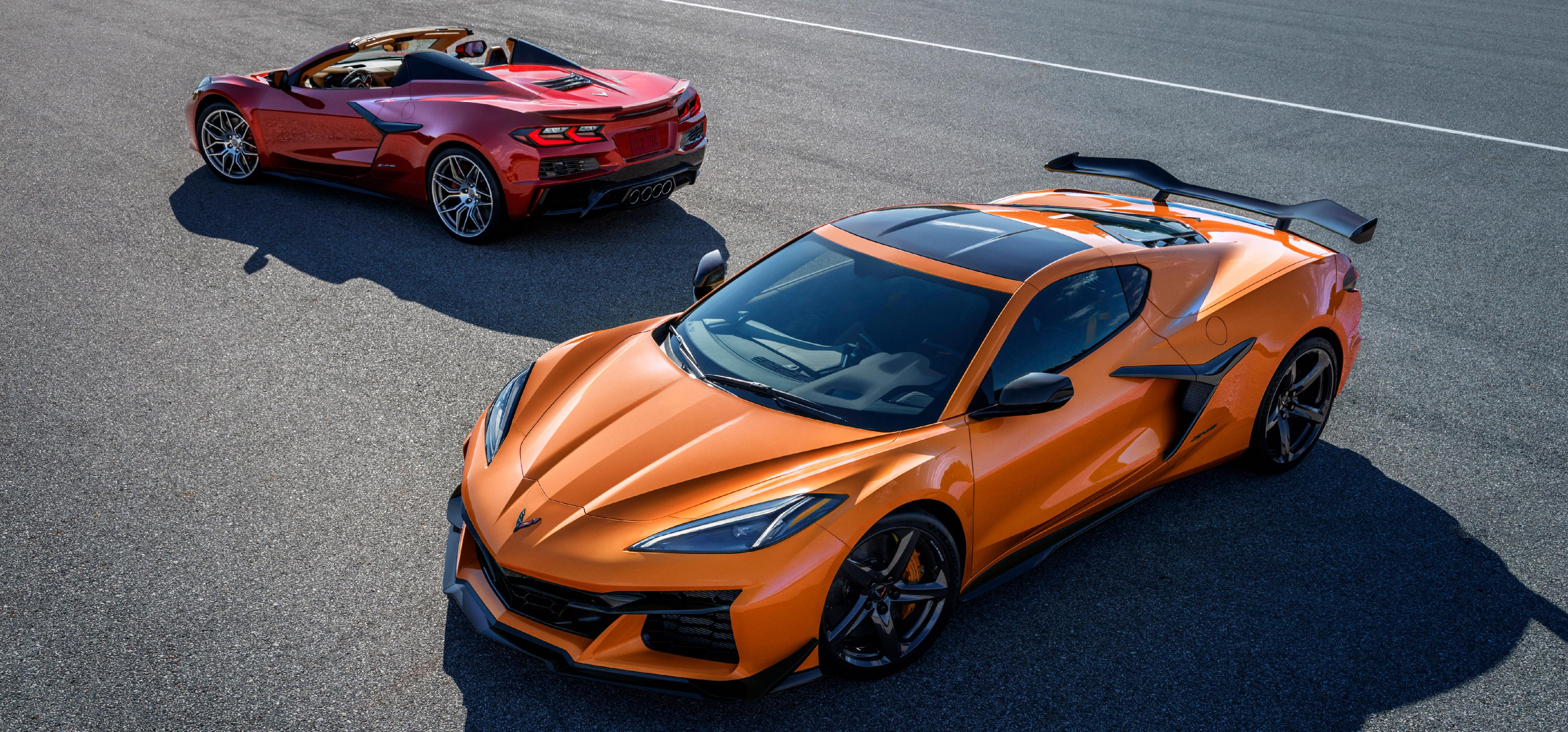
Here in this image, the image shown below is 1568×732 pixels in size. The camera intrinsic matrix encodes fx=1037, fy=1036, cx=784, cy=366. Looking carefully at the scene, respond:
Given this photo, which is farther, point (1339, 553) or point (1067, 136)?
point (1067, 136)

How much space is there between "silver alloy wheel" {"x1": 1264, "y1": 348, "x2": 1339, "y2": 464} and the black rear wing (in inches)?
23.5

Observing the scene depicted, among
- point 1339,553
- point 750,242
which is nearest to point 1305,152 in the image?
point 750,242

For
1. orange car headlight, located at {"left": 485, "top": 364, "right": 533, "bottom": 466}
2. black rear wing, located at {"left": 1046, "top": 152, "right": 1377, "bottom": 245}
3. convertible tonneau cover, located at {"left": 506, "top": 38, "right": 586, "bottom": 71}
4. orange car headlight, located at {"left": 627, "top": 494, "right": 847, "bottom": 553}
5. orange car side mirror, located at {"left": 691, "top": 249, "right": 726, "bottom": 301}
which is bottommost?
orange car headlight, located at {"left": 485, "top": 364, "right": 533, "bottom": 466}

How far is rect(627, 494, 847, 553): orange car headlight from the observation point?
3234 mm

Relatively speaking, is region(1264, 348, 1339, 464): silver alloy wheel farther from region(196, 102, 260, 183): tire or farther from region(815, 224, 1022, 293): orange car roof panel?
region(196, 102, 260, 183): tire

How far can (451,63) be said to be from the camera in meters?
7.82

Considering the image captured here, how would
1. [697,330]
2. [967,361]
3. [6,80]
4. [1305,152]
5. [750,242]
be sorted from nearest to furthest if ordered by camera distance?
[967,361], [697,330], [750,242], [1305,152], [6,80]

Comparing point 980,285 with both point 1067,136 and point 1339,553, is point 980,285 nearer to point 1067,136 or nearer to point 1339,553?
point 1339,553

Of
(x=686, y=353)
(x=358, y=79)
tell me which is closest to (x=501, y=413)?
(x=686, y=353)

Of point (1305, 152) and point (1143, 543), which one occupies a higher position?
point (1305, 152)

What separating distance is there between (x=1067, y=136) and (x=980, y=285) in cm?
726

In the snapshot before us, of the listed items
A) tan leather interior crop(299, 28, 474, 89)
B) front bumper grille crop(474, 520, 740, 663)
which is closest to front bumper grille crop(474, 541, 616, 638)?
front bumper grille crop(474, 520, 740, 663)

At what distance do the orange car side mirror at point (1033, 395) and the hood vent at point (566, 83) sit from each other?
16.9 ft

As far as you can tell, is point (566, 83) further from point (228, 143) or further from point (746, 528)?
point (746, 528)
